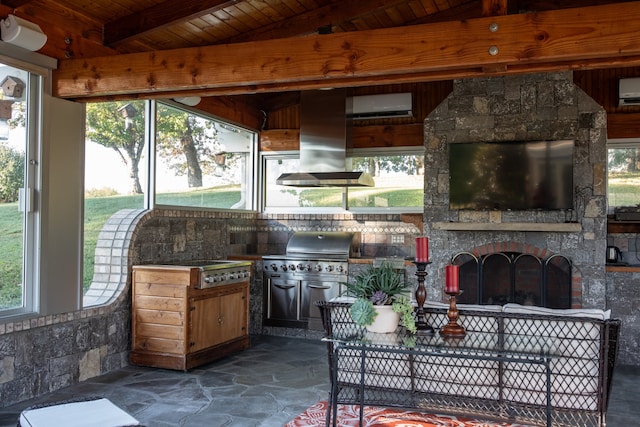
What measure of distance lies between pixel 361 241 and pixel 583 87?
319 centimetres

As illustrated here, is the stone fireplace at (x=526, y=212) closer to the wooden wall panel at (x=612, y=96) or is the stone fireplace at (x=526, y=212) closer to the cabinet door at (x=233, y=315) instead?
the wooden wall panel at (x=612, y=96)

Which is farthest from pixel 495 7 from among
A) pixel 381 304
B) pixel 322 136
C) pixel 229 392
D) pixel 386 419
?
pixel 322 136

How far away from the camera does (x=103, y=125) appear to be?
5043 millimetres

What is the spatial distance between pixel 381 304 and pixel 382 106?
167 inches

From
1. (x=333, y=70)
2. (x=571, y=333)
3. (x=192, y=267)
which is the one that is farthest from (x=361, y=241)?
(x=571, y=333)

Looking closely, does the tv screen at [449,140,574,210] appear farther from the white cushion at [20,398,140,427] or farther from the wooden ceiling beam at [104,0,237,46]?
the white cushion at [20,398,140,427]

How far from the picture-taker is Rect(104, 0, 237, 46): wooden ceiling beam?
4.78 metres

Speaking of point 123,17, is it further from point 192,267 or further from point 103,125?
point 192,267

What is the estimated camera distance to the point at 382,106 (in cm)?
696

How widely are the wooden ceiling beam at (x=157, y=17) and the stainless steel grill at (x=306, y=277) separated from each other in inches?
118

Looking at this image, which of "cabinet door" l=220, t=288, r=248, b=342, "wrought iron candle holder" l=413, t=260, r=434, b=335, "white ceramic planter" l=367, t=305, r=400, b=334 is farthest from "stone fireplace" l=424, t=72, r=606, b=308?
"white ceramic planter" l=367, t=305, r=400, b=334

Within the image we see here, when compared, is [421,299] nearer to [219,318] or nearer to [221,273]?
[221,273]

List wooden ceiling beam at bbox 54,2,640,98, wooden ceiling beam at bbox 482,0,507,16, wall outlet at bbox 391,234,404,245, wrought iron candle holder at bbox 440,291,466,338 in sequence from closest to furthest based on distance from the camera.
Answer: wrought iron candle holder at bbox 440,291,466,338, wooden ceiling beam at bbox 54,2,640,98, wooden ceiling beam at bbox 482,0,507,16, wall outlet at bbox 391,234,404,245

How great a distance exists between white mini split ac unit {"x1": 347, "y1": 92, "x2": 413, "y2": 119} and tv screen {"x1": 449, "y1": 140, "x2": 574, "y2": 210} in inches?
39.1
